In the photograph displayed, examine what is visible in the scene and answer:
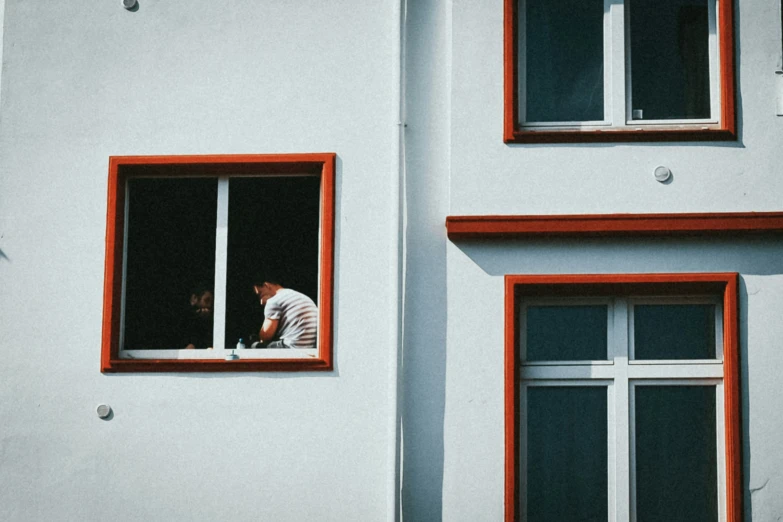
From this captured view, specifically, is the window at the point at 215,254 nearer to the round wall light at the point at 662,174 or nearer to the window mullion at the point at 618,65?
the window mullion at the point at 618,65

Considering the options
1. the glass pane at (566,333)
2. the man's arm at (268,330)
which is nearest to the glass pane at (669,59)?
the glass pane at (566,333)

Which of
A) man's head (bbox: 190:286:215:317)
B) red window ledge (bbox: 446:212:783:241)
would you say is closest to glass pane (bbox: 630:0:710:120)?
red window ledge (bbox: 446:212:783:241)

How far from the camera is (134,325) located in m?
8.75

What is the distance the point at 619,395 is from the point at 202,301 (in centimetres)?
340

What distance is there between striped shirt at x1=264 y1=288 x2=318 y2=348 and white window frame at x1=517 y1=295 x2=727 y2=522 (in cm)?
166

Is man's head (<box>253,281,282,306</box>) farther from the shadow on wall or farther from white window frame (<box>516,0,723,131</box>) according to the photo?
white window frame (<box>516,0,723,131</box>)

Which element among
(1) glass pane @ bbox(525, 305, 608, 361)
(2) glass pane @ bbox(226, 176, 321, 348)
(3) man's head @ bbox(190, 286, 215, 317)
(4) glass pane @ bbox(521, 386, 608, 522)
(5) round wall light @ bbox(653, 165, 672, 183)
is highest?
(5) round wall light @ bbox(653, 165, 672, 183)

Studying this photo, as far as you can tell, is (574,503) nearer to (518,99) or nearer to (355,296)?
(355,296)

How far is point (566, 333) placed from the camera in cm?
838

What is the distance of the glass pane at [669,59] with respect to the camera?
853 centimetres

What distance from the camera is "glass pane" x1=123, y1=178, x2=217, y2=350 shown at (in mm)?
8719

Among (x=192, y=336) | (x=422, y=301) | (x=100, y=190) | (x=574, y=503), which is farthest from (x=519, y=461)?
(x=100, y=190)

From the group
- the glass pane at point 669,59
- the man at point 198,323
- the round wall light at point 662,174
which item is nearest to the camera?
the round wall light at point 662,174

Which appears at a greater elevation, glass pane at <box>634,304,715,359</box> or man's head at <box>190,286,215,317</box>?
man's head at <box>190,286,215,317</box>
